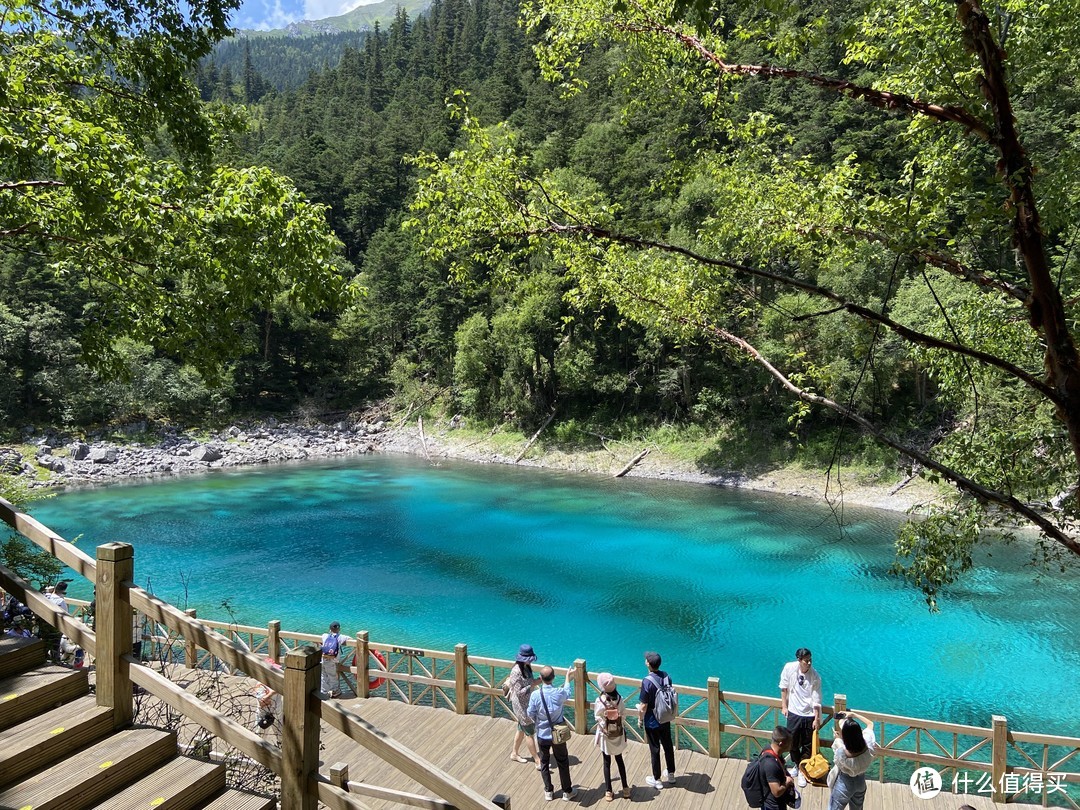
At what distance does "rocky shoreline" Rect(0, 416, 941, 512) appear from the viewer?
2550 cm

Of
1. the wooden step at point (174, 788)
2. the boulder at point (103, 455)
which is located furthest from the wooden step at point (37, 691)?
the boulder at point (103, 455)

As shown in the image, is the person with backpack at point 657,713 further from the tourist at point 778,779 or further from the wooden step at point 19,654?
the wooden step at point 19,654

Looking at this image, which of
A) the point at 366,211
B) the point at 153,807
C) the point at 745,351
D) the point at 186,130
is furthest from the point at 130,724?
the point at 366,211

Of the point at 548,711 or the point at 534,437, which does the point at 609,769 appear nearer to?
the point at 548,711

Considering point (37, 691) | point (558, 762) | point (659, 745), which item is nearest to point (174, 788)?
point (37, 691)

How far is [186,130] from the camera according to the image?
21.2 feet

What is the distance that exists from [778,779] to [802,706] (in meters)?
1.46

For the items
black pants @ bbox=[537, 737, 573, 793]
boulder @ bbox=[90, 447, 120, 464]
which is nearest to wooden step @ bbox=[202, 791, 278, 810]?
black pants @ bbox=[537, 737, 573, 793]

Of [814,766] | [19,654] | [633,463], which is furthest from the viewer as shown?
[633,463]

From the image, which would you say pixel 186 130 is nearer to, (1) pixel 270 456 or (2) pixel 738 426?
(2) pixel 738 426

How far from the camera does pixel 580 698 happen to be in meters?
7.54

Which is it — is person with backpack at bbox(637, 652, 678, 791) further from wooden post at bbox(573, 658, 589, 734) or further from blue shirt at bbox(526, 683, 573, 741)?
wooden post at bbox(573, 658, 589, 734)

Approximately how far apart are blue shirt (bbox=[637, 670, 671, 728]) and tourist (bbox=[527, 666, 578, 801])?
793mm

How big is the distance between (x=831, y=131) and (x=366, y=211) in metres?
39.1
